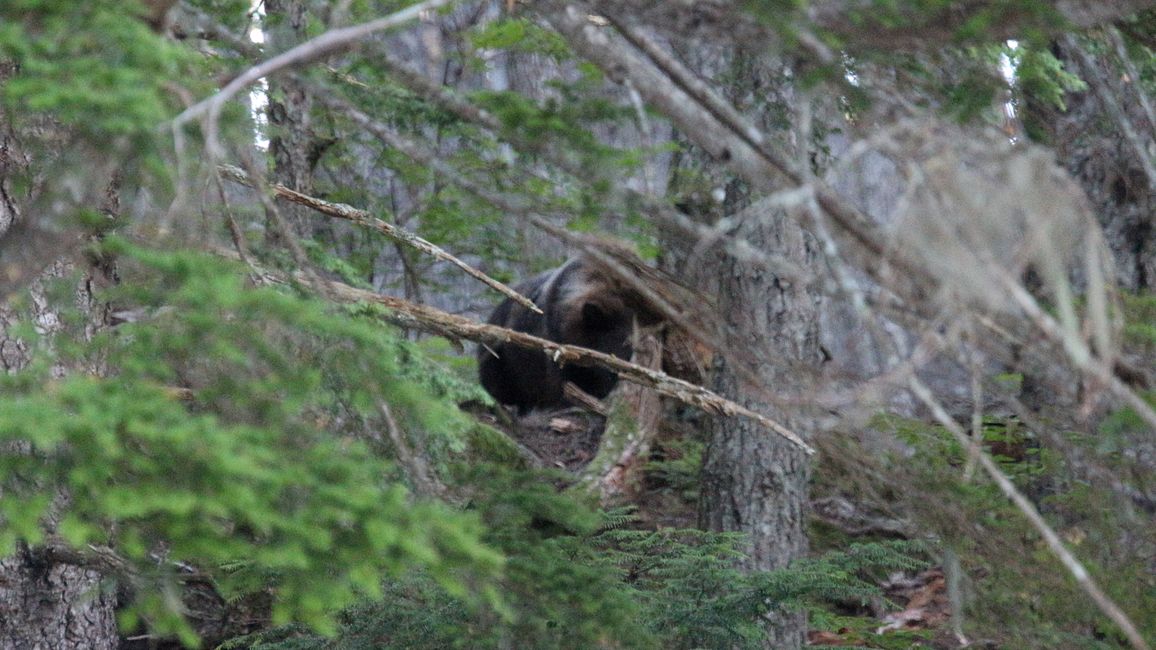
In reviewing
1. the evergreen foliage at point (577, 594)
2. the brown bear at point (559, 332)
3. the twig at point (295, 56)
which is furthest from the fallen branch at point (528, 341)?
the brown bear at point (559, 332)

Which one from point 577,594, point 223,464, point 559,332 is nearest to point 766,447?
point 559,332

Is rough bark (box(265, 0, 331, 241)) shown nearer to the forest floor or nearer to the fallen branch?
the fallen branch

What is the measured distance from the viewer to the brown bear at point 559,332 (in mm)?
9367

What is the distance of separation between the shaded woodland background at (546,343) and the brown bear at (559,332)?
251cm

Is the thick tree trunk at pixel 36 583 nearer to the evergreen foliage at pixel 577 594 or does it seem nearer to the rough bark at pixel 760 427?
the evergreen foliage at pixel 577 594

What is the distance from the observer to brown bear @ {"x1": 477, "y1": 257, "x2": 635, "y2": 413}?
937 cm

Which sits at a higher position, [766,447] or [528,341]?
[528,341]

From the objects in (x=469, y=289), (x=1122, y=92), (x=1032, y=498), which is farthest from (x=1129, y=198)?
(x=469, y=289)

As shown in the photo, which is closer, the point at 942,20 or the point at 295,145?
the point at 942,20

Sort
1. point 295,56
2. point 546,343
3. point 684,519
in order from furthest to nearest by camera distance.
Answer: point 684,519
point 546,343
point 295,56

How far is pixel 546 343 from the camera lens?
211 inches

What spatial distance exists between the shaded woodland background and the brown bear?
8.23 feet

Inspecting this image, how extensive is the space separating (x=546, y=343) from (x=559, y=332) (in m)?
3.98

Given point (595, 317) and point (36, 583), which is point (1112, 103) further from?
point (36, 583)
